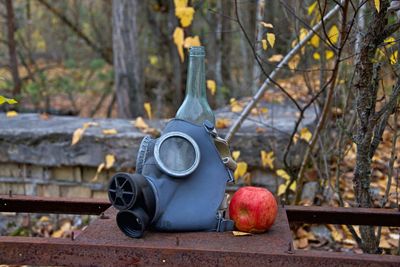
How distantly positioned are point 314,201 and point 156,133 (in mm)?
1250

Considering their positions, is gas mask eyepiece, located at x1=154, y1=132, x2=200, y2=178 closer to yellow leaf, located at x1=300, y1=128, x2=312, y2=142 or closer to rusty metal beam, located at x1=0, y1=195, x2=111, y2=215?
rusty metal beam, located at x1=0, y1=195, x2=111, y2=215

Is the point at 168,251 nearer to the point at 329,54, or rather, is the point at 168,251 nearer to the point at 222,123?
the point at 329,54

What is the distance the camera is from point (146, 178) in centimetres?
167

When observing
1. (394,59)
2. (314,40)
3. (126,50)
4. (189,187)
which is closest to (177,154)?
(189,187)

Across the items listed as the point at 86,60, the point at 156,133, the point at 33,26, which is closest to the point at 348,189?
the point at 156,133

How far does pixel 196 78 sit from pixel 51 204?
73 centimetres

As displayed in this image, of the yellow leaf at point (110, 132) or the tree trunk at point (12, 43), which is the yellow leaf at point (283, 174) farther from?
the tree trunk at point (12, 43)

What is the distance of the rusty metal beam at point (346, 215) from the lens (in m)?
1.91

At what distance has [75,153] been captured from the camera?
404cm

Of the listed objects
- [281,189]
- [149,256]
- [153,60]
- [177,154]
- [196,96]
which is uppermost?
[196,96]

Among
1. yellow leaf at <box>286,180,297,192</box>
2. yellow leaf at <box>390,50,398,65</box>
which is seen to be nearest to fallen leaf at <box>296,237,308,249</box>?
yellow leaf at <box>286,180,297,192</box>

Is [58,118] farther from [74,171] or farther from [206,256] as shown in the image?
[206,256]

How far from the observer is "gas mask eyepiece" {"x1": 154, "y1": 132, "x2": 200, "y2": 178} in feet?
5.59

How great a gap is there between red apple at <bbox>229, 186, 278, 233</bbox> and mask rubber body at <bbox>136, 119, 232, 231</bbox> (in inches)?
2.3
